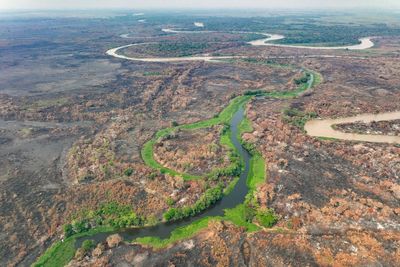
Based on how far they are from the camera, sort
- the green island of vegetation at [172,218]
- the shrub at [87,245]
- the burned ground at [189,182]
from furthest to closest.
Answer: the green island of vegetation at [172,218] < the burned ground at [189,182] < the shrub at [87,245]

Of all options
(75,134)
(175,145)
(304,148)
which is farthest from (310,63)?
(75,134)

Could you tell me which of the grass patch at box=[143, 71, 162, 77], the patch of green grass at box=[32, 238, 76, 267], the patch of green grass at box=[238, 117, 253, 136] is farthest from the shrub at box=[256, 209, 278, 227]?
the grass patch at box=[143, 71, 162, 77]

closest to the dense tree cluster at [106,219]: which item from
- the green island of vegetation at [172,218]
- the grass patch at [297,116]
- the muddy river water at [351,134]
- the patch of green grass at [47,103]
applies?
the green island of vegetation at [172,218]

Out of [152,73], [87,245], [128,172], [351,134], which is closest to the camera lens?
[87,245]

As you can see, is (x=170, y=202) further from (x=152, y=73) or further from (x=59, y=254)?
(x=152, y=73)

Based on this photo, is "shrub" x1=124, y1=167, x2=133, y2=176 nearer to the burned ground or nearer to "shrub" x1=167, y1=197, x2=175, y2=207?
the burned ground

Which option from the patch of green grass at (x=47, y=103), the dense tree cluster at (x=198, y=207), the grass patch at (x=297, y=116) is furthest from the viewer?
the patch of green grass at (x=47, y=103)

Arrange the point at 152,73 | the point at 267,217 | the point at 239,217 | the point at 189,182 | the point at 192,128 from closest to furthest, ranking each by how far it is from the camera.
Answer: the point at 267,217 → the point at 239,217 → the point at 189,182 → the point at 192,128 → the point at 152,73

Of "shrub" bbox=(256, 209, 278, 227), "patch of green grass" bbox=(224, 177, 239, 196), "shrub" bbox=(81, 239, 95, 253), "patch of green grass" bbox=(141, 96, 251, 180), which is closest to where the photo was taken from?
"shrub" bbox=(81, 239, 95, 253)

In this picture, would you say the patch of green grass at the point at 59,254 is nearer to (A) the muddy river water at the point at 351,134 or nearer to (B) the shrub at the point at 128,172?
(B) the shrub at the point at 128,172

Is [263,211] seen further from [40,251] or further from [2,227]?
[2,227]

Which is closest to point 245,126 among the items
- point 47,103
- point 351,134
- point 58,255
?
point 351,134
